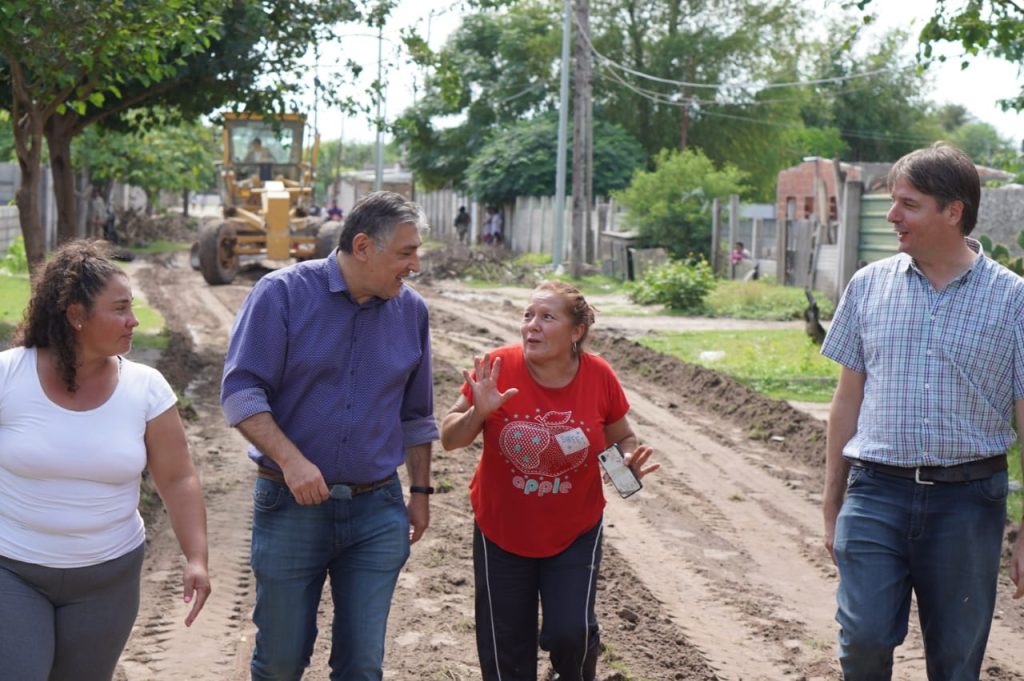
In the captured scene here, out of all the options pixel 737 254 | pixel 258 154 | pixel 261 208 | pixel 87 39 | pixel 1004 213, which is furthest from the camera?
pixel 737 254

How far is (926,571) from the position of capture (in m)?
4.32

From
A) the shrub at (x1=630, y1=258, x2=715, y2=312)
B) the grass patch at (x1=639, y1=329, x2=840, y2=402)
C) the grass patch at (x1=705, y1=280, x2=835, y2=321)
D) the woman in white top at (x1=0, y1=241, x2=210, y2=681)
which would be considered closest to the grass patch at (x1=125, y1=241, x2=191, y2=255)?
the shrub at (x1=630, y1=258, x2=715, y2=312)

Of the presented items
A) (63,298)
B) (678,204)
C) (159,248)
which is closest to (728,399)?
(63,298)

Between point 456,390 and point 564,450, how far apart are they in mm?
9753

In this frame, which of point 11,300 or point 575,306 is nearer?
point 575,306

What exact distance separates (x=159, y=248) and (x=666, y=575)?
41.0 m

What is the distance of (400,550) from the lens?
452 centimetres

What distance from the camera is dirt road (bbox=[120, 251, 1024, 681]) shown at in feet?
20.3

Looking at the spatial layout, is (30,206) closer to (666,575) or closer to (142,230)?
(666,575)

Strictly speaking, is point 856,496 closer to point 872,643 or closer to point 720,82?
point 872,643

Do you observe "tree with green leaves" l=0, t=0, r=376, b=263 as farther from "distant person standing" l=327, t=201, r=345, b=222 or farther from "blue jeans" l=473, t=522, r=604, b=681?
"distant person standing" l=327, t=201, r=345, b=222

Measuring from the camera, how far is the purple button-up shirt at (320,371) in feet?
14.4

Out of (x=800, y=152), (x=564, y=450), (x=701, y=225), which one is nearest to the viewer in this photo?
(x=564, y=450)

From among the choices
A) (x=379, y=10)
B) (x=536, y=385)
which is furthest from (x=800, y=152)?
(x=536, y=385)
